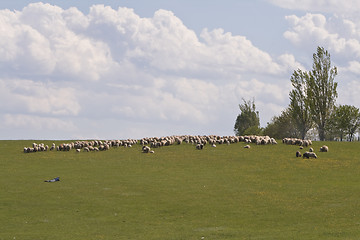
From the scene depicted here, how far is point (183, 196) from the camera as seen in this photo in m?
36.0

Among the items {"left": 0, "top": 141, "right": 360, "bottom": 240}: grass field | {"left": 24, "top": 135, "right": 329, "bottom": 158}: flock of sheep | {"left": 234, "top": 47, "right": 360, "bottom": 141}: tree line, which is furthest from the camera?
{"left": 234, "top": 47, "right": 360, "bottom": 141}: tree line

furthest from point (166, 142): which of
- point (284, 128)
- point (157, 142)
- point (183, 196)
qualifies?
point (284, 128)

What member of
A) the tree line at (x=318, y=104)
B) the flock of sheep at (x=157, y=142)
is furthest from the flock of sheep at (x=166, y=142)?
the tree line at (x=318, y=104)

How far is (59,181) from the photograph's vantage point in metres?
43.0

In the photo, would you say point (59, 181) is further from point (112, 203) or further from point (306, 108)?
point (306, 108)

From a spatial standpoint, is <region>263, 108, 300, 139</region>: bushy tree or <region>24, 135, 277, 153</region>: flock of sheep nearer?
<region>24, 135, 277, 153</region>: flock of sheep

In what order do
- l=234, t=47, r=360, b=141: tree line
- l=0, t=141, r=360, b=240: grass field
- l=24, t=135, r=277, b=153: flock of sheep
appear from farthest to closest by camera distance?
1. l=234, t=47, r=360, b=141: tree line
2. l=24, t=135, r=277, b=153: flock of sheep
3. l=0, t=141, r=360, b=240: grass field

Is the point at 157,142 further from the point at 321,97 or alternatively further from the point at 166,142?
the point at 321,97

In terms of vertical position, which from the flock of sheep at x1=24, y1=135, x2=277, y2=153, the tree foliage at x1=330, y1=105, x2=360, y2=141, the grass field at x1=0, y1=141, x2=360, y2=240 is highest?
the tree foliage at x1=330, y1=105, x2=360, y2=141

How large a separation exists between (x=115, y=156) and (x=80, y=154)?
630 centimetres

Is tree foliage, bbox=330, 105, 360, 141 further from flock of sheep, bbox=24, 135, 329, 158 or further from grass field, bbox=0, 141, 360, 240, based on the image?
grass field, bbox=0, 141, 360, 240

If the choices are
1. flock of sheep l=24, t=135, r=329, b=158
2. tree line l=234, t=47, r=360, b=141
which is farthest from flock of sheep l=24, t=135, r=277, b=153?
tree line l=234, t=47, r=360, b=141

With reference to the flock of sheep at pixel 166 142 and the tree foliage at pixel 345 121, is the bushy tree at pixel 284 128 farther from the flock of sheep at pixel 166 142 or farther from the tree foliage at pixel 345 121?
the flock of sheep at pixel 166 142

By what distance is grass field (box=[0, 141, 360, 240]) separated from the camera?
26656 mm
